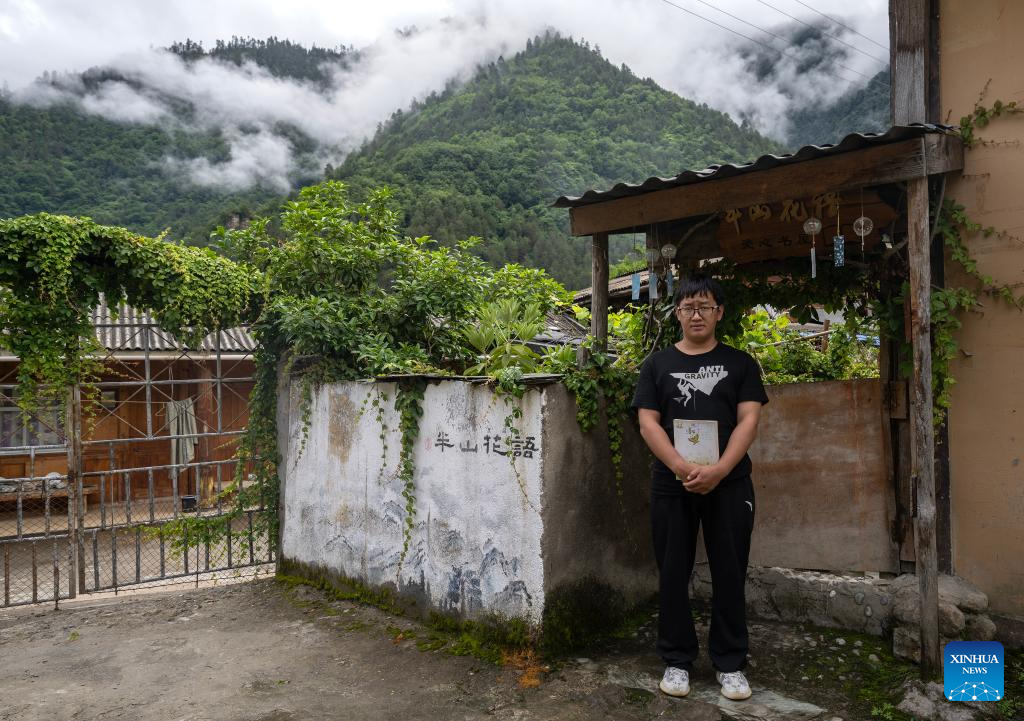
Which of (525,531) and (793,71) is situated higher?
(793,71)

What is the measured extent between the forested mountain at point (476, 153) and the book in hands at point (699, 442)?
50.4ft

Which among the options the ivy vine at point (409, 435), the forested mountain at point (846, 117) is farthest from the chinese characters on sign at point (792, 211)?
the forested mountain at point (846, 117)

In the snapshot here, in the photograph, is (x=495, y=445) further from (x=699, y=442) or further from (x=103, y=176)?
(x=103, y=176)

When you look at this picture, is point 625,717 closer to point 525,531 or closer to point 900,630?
point 525,531

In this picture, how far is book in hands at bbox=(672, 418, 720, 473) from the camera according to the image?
11.6 feet

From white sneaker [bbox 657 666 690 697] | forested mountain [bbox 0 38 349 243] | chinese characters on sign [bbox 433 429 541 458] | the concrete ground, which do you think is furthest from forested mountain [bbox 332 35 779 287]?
white sneaker [bbox 657 666 690 697]

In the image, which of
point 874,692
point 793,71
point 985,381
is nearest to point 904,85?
point 985,381

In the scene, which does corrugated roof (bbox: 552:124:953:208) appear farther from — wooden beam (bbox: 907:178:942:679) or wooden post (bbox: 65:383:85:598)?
wooden post (bbox: 65:383:85:598)

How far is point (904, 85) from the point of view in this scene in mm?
4184

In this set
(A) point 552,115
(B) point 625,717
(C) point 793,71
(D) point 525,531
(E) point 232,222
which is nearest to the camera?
(B) point 625,717

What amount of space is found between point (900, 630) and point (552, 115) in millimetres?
37539

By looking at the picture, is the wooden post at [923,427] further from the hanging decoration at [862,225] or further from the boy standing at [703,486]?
the boy standing at [703,486]

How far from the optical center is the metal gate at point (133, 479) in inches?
258

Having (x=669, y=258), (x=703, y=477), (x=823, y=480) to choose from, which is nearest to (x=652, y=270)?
(x=669, y=258)
